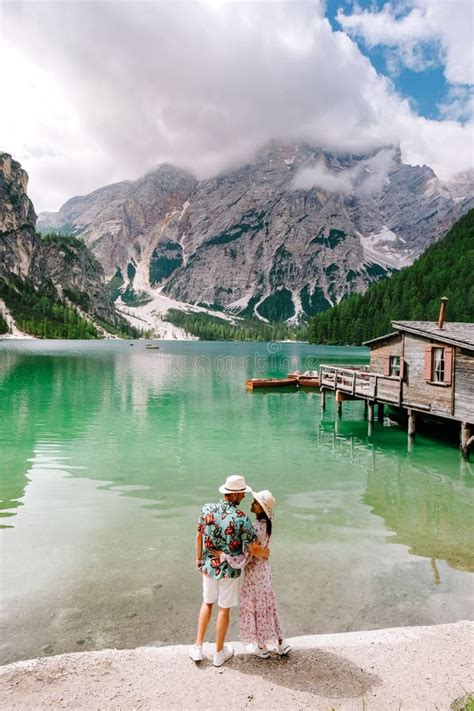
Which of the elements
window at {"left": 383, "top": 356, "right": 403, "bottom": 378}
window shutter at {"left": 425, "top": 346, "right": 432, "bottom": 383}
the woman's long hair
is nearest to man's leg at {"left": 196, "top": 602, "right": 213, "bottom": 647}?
the woman's long hair

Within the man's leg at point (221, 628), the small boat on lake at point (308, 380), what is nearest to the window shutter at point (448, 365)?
the man's leg at point (221, 628)

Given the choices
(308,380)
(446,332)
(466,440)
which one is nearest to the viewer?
(466,440)

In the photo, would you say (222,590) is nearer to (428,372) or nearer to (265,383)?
(428,372)

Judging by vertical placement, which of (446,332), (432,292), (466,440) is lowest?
(466,440)

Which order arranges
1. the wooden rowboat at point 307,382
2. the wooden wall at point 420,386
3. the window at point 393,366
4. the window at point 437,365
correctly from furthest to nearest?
1. the wooden rowboat at point 307,382
2. the window at point 393,366
3. the window at point 437,365
4. the wooden wall at point 420,386

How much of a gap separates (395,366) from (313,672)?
28092 millimetres

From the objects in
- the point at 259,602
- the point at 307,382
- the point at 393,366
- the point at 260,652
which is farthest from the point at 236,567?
the point at 307,382

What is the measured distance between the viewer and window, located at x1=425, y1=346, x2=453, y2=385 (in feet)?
91.0

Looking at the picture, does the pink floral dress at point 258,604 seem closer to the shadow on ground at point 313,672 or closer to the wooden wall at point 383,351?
the shadow on ground at point 313,672

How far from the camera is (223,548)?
287 inches

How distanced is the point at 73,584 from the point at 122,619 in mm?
2425

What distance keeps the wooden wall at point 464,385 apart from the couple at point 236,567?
74.7ft

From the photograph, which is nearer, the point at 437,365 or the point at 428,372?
the point at 437,365

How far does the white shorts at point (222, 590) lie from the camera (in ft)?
24.4
